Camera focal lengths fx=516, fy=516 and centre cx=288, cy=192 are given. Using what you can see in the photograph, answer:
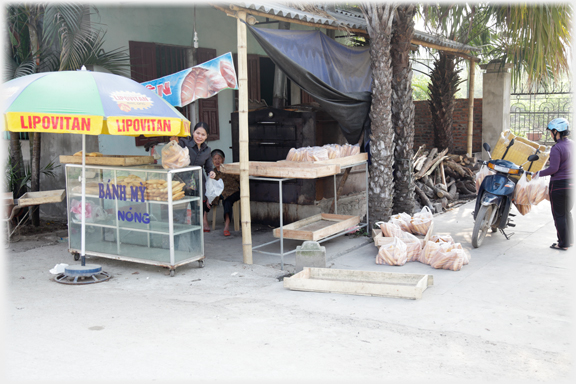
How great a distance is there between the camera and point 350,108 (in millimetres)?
7867

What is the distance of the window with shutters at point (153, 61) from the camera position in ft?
30.8

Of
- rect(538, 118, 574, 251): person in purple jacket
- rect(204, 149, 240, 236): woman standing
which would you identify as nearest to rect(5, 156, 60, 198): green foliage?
rect(204, 149, 240, 236): woman standing

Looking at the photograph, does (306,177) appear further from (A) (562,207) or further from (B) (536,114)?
(B) (536,114)

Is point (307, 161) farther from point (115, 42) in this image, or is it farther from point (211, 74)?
point (115, 42)

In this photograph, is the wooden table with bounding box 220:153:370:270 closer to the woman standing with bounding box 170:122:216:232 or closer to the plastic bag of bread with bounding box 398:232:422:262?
the woman standing with bounding box 170:122:216:232

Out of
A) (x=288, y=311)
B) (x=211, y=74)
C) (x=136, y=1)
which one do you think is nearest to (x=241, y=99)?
(x=211, y=74)

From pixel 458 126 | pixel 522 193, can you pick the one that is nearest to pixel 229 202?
pixel 522 193

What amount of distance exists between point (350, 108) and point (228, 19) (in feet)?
15.0

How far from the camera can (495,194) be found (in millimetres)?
7168

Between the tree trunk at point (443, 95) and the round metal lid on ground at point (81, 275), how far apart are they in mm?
10298

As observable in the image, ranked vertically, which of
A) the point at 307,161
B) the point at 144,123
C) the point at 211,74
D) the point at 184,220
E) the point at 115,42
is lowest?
the point at 184,220

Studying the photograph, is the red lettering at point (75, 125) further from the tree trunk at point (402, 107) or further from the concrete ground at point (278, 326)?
the tree trunk at point (402, 107)

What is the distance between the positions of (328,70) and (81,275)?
445cm

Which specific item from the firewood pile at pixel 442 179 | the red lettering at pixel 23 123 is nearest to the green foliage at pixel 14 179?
the red lettering at pixel 23 123
